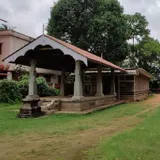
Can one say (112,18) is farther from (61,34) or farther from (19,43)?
(19,43)

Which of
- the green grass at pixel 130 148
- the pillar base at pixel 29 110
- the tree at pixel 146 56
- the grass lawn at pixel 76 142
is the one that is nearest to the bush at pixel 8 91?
the pillar base at pixel 29 110

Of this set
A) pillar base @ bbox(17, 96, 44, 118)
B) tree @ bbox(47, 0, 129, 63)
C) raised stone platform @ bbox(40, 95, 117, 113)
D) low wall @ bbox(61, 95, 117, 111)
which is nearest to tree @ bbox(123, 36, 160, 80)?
tree @ bbox(47, 0, 129, 63)

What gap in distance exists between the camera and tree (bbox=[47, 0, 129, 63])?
32.4 metres

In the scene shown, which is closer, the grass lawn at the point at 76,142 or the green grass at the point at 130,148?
the green grass at the point at 130,148

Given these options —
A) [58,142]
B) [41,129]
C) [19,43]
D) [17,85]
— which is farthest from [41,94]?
[58,142]

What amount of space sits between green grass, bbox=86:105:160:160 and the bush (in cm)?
1220

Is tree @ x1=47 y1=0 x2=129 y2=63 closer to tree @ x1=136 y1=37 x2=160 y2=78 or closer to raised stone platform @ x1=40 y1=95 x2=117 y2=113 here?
tree @ x1=136 y1=37 x2=160 y2=78

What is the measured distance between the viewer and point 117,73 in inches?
899

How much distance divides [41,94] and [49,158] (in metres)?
15.9

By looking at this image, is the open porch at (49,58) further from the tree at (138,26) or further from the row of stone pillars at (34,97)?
the tree at (138,26)

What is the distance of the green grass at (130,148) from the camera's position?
5414 millimetres

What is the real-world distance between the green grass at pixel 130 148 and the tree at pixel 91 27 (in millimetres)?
25632

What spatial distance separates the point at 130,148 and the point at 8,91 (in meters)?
13.7

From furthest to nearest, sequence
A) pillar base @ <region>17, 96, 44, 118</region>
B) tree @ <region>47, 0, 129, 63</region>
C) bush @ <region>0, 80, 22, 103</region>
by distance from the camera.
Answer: tree @ <region>47, 0, 129, 63</region>, bush @ <region>0, 80, 22, 103</region>, pillar base @ <region>17, 96, 44, 118</region>
